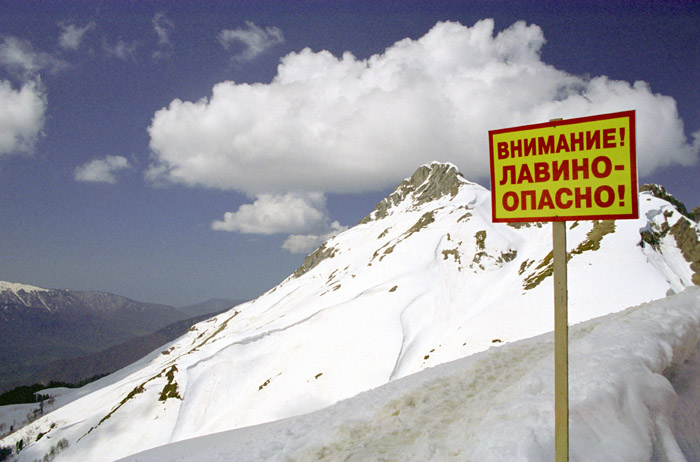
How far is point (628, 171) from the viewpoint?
430 centimetres

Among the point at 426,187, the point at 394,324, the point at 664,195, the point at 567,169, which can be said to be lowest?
the point at 394,324

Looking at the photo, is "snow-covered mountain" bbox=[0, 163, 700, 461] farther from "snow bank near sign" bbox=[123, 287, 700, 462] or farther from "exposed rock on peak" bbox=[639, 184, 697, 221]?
"snow bank near sign" bbox=[123, 287, 700, 462]

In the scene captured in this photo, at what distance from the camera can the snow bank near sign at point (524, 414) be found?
5293 millimetres

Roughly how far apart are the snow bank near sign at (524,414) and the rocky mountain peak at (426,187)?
13942 cm

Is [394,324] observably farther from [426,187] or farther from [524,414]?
[426,187]

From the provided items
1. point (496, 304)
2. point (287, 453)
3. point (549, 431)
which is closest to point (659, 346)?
point (549, 431)

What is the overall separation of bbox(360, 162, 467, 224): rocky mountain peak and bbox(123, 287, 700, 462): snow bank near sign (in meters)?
139

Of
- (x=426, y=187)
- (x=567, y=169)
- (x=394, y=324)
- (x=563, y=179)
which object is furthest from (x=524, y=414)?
(x=426, y=187)

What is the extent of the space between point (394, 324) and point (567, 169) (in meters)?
63.9

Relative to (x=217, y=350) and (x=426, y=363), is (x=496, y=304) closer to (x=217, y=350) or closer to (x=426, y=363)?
(x=426, y=363)

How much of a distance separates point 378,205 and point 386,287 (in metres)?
121

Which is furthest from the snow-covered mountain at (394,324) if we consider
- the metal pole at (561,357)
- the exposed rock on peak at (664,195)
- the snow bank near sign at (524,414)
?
the metal pole at (561,357)

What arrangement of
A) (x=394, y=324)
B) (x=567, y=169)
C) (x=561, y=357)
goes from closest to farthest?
(x=561, y=357)
(x=567, y=169)
(x=394, y=324)

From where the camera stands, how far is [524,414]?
18.9ft
